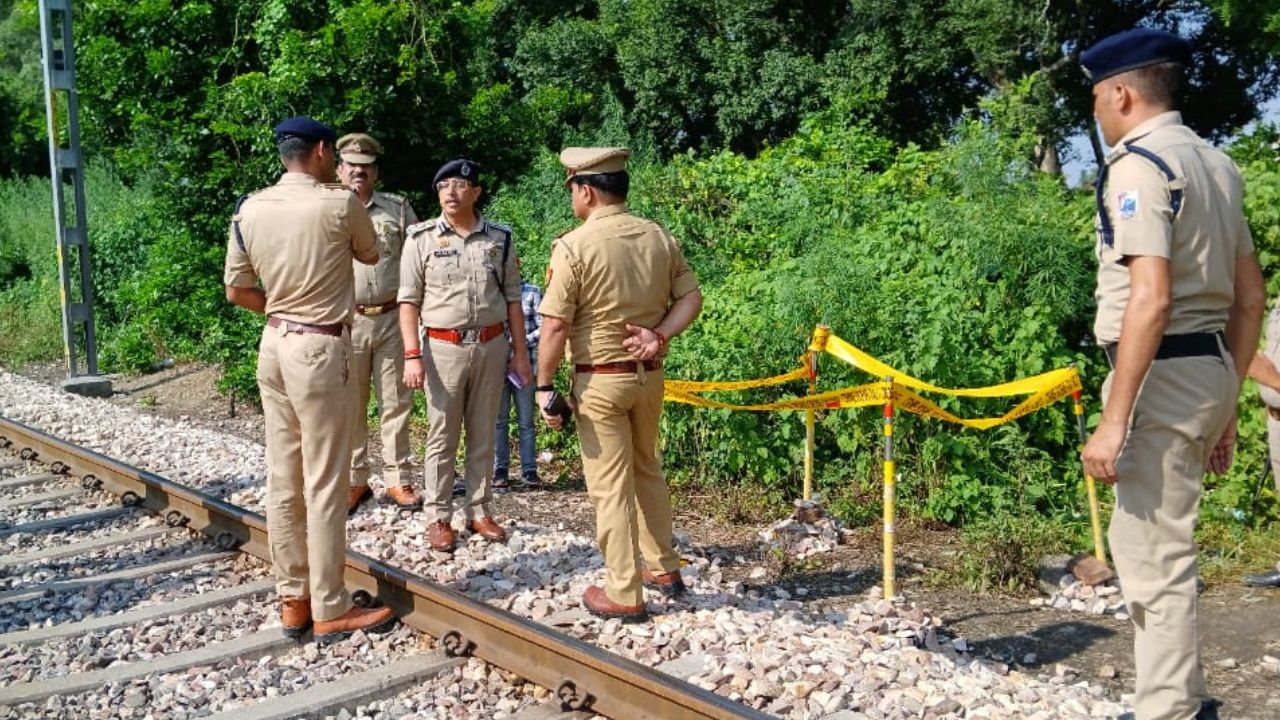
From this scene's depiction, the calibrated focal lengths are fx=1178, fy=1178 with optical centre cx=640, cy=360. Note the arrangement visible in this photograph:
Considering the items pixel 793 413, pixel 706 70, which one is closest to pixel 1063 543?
pixel 793 413

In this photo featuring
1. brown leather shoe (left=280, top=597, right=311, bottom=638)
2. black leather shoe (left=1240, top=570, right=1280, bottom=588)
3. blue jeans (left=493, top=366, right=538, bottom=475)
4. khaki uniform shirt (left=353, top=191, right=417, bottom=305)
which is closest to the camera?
brown leather shoe (left=280, top=597, right=311, bottom=638)

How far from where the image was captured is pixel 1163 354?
348 cm

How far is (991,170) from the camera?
9.56 metres

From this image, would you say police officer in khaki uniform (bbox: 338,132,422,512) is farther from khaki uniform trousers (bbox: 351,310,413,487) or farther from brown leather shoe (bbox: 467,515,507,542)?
brown leather shoe (bbox: 467,515,507,542)

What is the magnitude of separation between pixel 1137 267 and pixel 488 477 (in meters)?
4.04

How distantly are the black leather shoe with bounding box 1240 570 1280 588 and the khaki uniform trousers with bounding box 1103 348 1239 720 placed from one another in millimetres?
3051

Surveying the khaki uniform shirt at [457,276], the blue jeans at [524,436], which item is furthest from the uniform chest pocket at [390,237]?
the blue jeans at [524,436]

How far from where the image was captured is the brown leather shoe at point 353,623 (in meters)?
5.18

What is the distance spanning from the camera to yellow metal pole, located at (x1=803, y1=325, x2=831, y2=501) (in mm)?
7062

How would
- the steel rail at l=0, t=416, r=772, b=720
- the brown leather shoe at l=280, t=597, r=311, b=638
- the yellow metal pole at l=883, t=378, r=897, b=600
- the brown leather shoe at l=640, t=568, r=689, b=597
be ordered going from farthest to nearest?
the yellow metal pole at l=883, t=378, r=897, b=600, the brown leather shoe at l=640, t=568, r=689, b=597, the brown leather shoe at l=280, t=597, r=311, b=638, the steel rail at l=0, t=416, r=772, b=720

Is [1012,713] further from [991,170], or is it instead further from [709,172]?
[709,172]

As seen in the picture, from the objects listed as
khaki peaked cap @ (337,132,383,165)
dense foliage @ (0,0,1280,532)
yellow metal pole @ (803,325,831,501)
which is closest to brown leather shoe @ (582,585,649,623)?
yellow metal pole @ (803,325,831,501)

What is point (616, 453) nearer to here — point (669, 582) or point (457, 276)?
point (669, 582)

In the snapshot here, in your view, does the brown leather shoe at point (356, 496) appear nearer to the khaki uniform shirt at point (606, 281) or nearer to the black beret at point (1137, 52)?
the khaki uniform shirt at point (606, 281)
